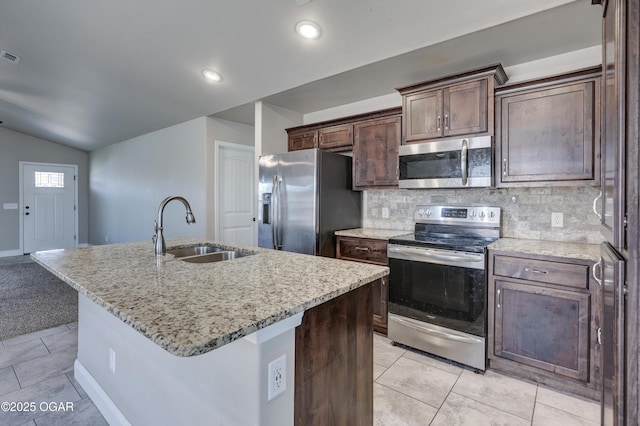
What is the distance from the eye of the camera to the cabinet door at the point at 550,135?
2145mm

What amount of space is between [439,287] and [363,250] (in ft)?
2.57

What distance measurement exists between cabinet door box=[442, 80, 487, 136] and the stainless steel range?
707 mm

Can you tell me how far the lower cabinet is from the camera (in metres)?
1.97

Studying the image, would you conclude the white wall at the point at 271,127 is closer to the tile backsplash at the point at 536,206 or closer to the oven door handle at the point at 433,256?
the tile backsplash at the point at 536,206

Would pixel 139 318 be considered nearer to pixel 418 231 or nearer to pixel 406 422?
pixel 406 422

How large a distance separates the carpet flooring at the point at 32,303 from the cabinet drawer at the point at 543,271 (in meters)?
3.96

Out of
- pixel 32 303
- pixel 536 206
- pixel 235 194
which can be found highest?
pixel 235 194

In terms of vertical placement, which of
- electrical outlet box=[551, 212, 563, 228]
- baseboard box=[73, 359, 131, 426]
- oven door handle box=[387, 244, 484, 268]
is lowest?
baseboard box=[73, 359, 131, 426]

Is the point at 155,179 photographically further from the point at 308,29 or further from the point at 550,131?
the point at 550,131

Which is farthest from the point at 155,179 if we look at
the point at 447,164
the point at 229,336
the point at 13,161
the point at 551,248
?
the point at 551,248

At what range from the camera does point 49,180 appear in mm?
7230

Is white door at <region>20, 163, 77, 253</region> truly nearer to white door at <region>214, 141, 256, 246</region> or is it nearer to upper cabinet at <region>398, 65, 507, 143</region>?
white door at <region>214, 141, 256, 246</region>

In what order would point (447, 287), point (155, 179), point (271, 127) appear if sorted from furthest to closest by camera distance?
1. point (155, 179)
2. point (271, 127)
3. point (447, 287)

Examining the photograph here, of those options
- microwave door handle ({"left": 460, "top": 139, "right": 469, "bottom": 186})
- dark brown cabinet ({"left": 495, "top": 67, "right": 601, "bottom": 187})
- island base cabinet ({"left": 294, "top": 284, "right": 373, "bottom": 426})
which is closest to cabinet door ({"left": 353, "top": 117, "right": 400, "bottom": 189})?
microwave door handle ({"left": 460, "top": 139, "right": 469, "bottom": 186})
